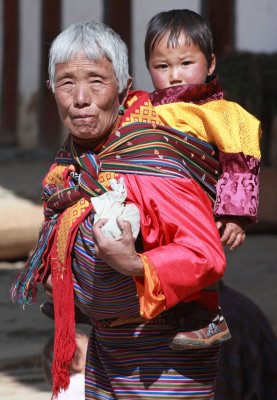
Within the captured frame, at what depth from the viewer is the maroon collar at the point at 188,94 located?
3.47 meters

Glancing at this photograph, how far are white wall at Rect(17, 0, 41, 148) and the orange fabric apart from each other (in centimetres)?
962

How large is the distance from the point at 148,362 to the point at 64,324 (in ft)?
0.83

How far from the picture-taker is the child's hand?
10.8ft

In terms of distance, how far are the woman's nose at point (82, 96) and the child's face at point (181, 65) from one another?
20.8 inches

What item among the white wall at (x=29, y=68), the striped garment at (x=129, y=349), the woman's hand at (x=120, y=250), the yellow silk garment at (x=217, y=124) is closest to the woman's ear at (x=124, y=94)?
the yellow silk garment at (x=217, y=124)

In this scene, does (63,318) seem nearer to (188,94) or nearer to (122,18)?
(188,94)

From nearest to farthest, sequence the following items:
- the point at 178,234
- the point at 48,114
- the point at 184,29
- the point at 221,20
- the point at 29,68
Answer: the point at 178,234, the point at 184,29, the point at 221,20, the point at 48,114, the point at 29,68

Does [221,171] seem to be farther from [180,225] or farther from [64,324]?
[64,324]

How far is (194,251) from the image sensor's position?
9.96 ft

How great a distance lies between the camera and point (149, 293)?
298cm

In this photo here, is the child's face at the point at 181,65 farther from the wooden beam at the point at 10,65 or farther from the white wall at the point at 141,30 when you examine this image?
the wooden beam at the point at 10,65

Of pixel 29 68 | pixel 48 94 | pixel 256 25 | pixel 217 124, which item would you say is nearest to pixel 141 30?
pixel 256 25

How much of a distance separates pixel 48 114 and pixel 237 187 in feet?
30.6

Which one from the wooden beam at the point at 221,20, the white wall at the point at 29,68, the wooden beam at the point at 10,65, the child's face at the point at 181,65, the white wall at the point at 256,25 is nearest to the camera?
the child's face at the point at 181,65
